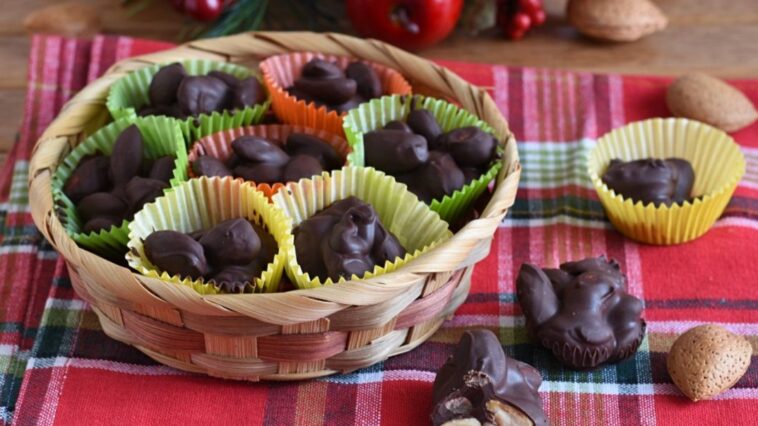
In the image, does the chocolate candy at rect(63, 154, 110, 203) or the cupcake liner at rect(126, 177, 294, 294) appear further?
the chocolate candy at rect(63, 154, 110, 203)

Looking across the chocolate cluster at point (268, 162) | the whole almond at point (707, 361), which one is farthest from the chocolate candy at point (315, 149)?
the whole almond at point (707, 361)

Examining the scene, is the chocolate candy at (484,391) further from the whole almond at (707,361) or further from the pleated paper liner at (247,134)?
the pleated paper liner at (247,134)

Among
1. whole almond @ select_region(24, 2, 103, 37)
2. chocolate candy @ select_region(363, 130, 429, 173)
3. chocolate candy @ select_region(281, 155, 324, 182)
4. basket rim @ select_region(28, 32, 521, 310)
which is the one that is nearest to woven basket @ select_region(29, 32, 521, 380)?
basket rim @ select_region(28, 32, 521, 310)

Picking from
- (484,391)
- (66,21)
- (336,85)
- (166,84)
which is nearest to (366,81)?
(336,85)

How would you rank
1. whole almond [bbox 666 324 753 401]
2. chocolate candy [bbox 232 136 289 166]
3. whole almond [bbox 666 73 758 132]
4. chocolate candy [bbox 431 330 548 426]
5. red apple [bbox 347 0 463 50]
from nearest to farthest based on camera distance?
chocolate candy [bbox 431 330 548 426], whole almond [bbox 666 324 753 401], chocolate candy [bbox 232 136 289 166], whole almond [bbox 666 73 758 132], red apple [bbox 347 0 463 50]

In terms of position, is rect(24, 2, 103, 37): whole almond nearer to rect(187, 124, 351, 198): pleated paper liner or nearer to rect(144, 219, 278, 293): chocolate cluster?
rect(187, 124, 351, 198): pleated paper liner
